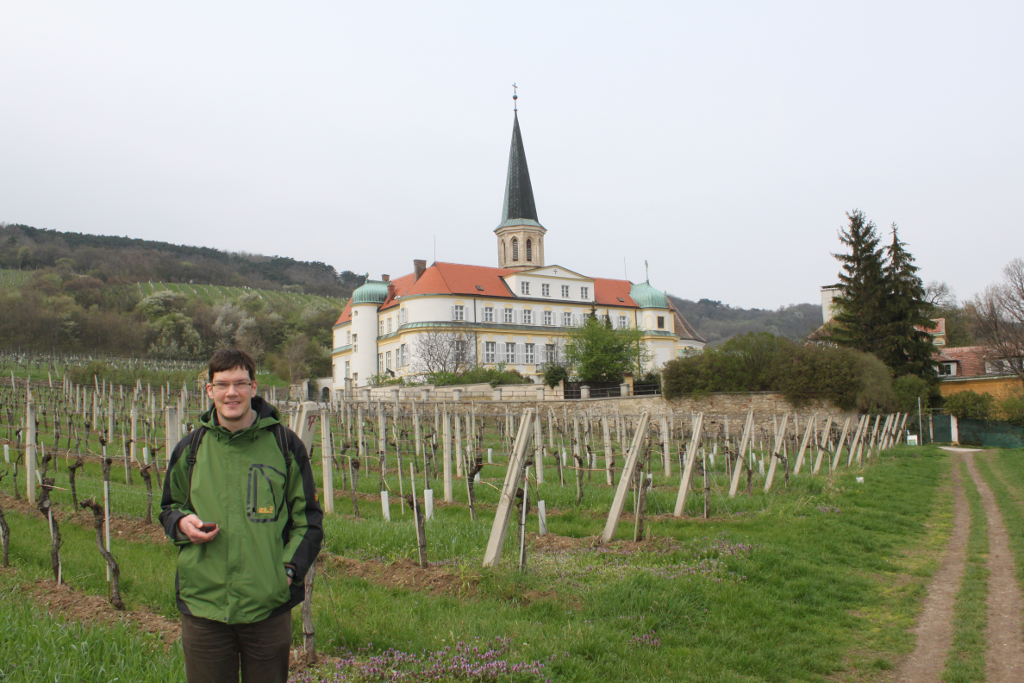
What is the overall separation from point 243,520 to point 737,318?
131024 millimetres

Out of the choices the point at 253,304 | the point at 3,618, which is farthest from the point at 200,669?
the point at 253,304

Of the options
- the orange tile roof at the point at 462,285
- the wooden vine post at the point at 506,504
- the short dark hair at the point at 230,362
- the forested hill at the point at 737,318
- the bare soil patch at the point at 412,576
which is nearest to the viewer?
the short dark hair at the point at 230,362

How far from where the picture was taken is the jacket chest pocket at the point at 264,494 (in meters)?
3.11

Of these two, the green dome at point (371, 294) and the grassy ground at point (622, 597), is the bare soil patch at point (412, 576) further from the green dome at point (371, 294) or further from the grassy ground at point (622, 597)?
the green dome at point (371, 294)

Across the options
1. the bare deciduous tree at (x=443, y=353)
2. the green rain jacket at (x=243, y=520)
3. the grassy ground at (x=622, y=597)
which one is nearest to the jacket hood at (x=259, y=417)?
the green rain jacket at (x=243, y=520)

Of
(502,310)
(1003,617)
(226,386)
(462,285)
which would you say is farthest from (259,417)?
(502,310)

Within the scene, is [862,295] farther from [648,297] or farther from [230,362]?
[230,362]

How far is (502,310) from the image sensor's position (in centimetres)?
5816

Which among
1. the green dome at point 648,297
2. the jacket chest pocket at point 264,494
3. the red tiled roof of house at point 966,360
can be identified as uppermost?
the green dome at point 648,297

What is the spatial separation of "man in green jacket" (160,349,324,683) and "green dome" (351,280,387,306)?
59.1 m

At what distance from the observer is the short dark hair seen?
3228 mm

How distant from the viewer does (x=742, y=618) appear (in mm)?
6199

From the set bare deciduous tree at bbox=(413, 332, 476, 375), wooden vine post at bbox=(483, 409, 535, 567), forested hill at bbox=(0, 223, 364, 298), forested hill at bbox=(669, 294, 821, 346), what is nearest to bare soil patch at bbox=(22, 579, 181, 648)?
wooden vine post at bbox=(483, 409, 535, 567)

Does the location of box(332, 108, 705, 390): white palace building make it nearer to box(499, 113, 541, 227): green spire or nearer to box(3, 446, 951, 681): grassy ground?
box(499, 113, 541, 227): green spire
